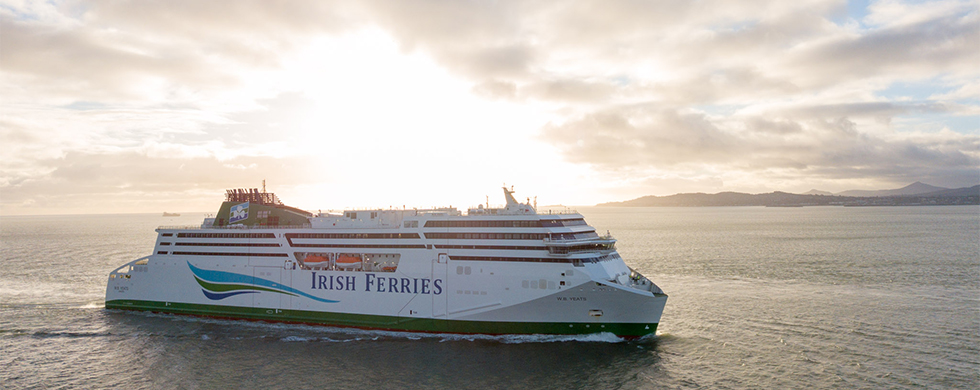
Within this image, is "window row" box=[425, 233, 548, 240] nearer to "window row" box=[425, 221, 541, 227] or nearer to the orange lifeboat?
"window row" box=[425, 221, 541, 227]

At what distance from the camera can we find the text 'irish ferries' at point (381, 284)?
2967 cm

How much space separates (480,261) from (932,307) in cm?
3026

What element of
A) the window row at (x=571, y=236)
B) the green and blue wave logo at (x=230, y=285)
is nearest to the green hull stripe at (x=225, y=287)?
the green and blue wave logo at (x=230, y=285)

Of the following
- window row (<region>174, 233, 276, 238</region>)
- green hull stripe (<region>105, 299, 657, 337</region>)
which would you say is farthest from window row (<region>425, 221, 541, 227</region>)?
window row (<region>174, 233, 276, 238</region>)

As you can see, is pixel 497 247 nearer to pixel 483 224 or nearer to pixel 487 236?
pixel 487 236

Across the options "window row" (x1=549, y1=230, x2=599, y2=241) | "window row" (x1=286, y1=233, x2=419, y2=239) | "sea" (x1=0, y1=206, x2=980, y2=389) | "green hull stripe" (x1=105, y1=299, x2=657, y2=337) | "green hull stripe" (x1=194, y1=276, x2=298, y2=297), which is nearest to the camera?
"sea" (x1=0, y1=206, x2=980, y2=389)

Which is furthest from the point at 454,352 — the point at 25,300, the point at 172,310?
the point at 25,300

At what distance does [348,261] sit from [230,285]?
30.5 ft

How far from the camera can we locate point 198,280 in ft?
119

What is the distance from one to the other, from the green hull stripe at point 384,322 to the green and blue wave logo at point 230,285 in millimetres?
1006

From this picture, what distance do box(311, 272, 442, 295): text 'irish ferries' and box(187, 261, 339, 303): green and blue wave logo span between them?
1.76 meters

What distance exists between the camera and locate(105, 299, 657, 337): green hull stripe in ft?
88.6

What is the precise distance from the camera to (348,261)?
3291 centimetres

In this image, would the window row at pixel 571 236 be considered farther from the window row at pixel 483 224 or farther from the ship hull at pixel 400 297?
the ship hull at pixel 400 297
